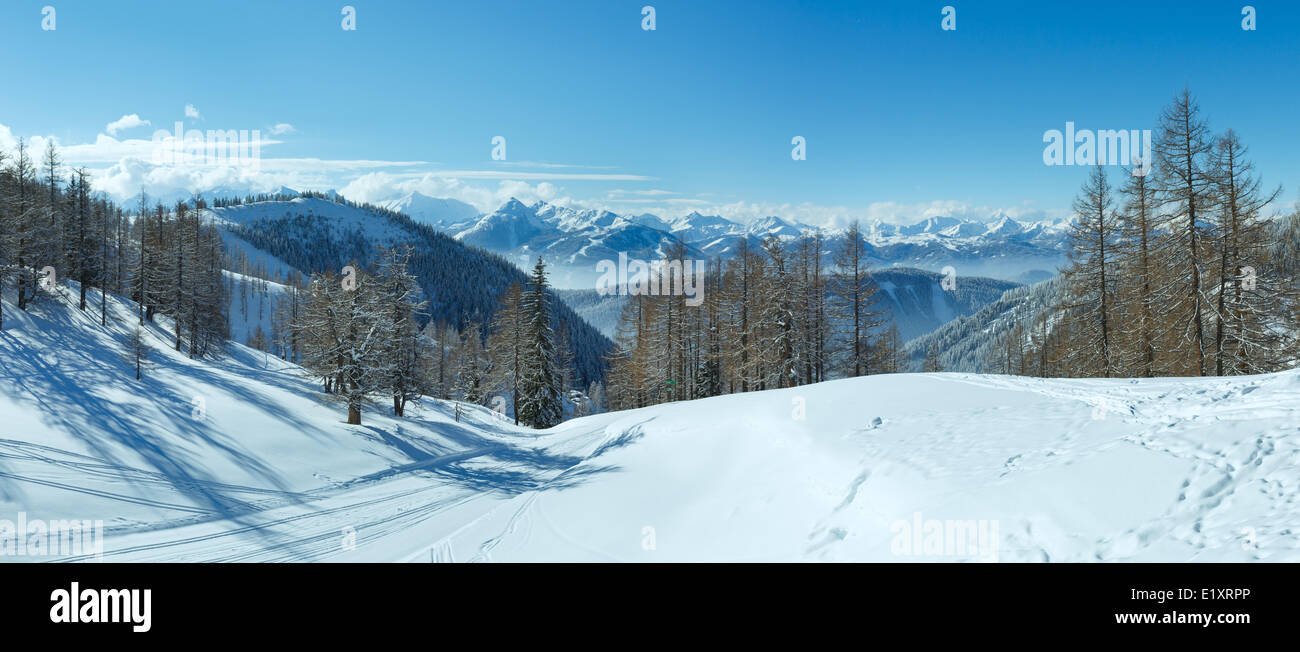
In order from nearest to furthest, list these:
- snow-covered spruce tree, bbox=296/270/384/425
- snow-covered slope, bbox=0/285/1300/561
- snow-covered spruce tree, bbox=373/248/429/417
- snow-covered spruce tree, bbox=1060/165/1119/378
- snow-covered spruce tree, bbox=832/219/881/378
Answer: snow-covered slope, bbox=0/285/1300/561 < snow-covered spruce tree, bbox=1060/165/1119/378 < snow-covered spruce tree, bbox=296/270/384/425 < snow-covered spruce tree, bbox=373/248/429/417 < snow-covered spruce tree, bbox=832/219/881/378

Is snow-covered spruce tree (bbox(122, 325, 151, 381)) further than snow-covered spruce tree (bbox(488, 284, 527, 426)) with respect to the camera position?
No

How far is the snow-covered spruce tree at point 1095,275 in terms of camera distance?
2228 centimetres

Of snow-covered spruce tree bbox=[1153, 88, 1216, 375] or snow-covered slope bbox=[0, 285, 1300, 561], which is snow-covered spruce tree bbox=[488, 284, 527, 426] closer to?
snow-covered slope bbox=[0, 285, 1300, 561]

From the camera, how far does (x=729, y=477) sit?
12.9 m

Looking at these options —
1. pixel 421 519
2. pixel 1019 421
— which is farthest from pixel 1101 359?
pixel 421 519

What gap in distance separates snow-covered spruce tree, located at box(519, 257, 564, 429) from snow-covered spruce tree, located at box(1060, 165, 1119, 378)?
31282 mm

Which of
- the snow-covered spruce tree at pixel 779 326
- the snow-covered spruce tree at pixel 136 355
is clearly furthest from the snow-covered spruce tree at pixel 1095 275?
the snow-covered spruce tree at pixel 136 355

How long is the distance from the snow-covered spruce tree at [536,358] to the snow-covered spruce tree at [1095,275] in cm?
3128

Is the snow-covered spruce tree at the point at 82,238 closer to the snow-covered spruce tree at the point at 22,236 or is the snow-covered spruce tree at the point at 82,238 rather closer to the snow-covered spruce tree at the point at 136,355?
the snow-covered spruce tree at the point at 22,236

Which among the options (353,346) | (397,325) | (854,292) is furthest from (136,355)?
(854,292)

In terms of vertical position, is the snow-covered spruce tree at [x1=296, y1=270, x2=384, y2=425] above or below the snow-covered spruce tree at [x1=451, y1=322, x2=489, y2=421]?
above

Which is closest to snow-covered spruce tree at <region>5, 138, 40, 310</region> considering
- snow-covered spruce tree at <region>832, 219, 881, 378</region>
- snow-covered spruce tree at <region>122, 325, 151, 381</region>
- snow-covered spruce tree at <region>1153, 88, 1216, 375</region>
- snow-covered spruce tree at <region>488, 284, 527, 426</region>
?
snow-covered spruce tree at <region>122, 325, 151, 381</region>

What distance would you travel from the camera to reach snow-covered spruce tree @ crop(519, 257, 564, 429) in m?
38.0
